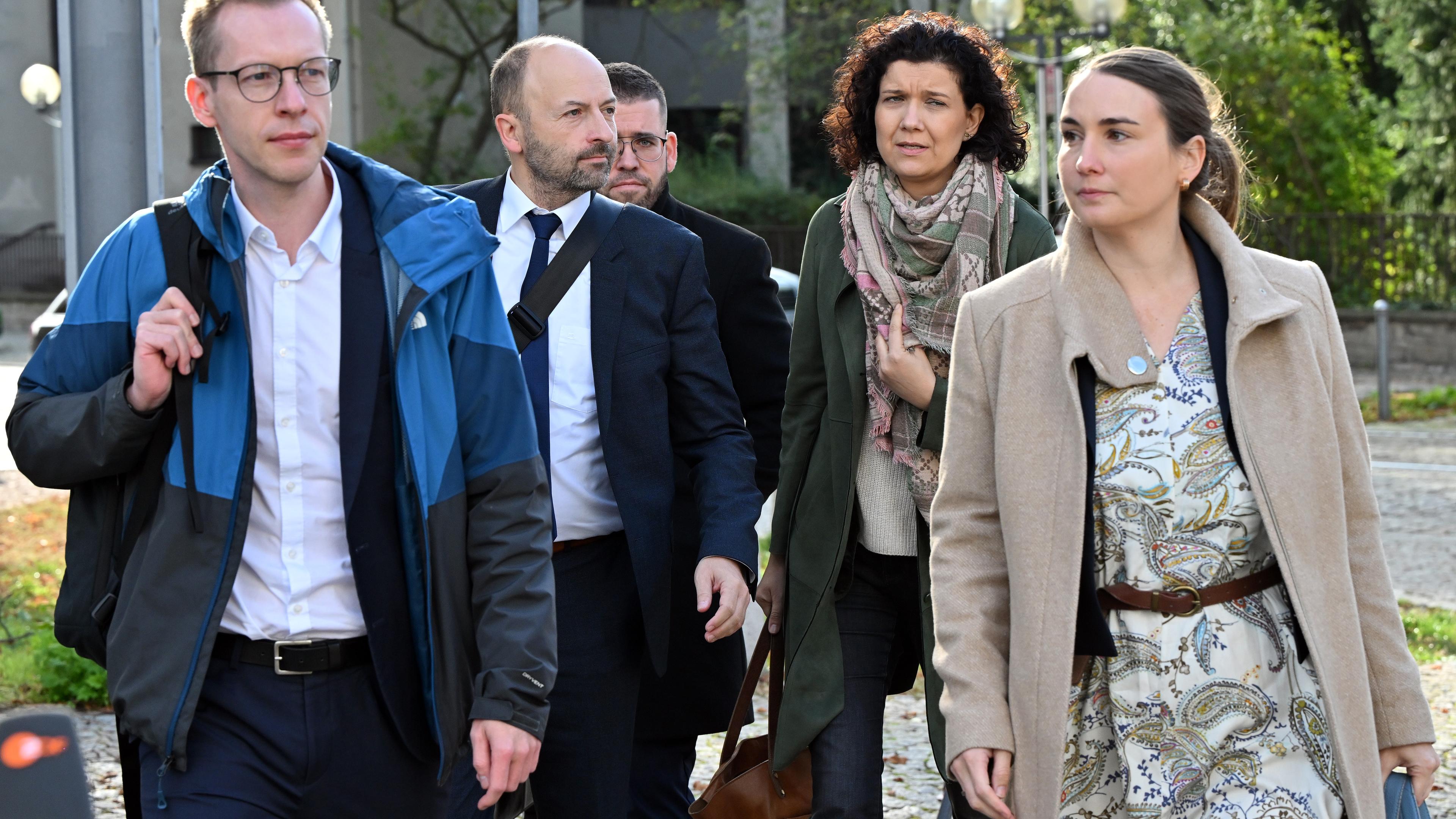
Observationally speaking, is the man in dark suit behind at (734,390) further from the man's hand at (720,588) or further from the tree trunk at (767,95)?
the tree trunk at (767,95)

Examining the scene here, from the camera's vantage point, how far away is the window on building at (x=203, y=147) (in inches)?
1029

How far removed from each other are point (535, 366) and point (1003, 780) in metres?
1.50

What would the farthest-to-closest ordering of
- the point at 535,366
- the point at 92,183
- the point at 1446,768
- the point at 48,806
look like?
the point at 92,183
the point at 1446,768
the point at 535,366
the point at 48,806

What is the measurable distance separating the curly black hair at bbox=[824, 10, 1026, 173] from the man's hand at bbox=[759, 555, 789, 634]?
40.3 inches

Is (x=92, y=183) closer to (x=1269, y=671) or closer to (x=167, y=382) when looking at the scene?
(x=167, y=382)

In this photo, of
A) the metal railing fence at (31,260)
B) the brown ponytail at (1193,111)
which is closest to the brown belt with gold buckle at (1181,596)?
the brown ponytail at (1193,111)

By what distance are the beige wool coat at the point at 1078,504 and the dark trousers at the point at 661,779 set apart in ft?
5.26

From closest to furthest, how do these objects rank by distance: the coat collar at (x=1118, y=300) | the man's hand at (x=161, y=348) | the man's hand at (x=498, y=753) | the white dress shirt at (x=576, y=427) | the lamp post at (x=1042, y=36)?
the man's hand at (x=161, y=348) → the man's hand at (x=498, y=753) → the coat collar at (x=1118, y=300) → the white dress shirt at (x=576, y=427) → the lamp post at (x=1042, y=36)

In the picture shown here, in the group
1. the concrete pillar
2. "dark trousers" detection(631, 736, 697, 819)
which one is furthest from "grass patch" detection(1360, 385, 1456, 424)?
"dark trousers" detection(631, 736, 697, 819)

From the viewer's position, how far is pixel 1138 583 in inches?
109

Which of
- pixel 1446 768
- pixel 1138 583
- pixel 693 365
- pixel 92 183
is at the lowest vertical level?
pixel 1446 768

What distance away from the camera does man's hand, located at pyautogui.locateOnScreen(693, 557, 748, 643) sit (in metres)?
3.62

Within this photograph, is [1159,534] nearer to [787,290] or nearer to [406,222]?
[406,222]

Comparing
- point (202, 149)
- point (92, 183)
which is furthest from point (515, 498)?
point (202, 149)
